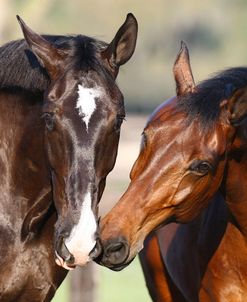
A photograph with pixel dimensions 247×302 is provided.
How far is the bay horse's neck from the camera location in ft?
18.4

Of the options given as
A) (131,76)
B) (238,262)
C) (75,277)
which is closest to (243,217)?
(238,262)

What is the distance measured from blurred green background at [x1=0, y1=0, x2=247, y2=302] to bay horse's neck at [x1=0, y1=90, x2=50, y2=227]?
88.2ft

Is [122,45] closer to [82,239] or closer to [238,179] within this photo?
[238,179]

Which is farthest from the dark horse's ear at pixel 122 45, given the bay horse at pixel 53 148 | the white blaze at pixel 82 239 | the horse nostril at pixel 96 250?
the horse nostril at pixel 96 250

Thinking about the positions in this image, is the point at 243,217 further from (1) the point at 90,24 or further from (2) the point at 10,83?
(1) the point at 90,24

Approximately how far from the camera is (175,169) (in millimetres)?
5012

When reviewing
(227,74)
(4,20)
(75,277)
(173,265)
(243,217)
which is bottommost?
A: (75,277)

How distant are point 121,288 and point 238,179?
7599 mm

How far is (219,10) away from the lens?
4950cm

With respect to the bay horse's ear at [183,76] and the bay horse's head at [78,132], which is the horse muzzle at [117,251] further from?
the bay horse's ear at [183,76]

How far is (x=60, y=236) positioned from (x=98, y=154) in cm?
46

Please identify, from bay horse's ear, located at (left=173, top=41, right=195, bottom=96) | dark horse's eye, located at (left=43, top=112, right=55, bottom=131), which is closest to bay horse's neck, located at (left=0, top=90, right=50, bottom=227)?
dark horse's eye, located at (left=43, top=112, right=55, bottom=131)

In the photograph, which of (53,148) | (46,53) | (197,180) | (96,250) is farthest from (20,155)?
(197,180)

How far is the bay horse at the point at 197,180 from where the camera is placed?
197 inches
